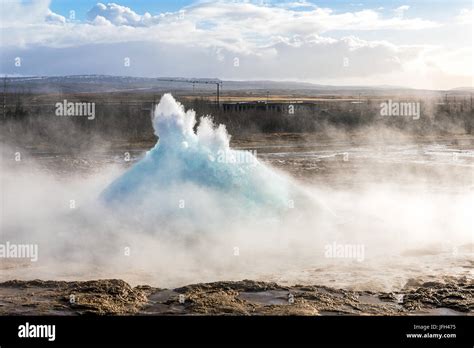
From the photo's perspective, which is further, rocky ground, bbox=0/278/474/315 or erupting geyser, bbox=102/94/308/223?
erupting geyser, bbox=102/94/308/223

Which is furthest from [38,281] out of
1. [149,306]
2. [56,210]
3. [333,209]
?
→ [333,209]

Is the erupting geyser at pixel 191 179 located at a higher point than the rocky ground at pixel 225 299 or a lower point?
higher

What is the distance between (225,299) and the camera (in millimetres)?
7074

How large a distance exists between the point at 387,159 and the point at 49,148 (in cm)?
1199

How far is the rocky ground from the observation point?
6727 mm

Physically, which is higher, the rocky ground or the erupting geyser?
the erupting geyser

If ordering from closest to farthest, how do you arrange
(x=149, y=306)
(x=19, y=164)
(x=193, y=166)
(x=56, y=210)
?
(x=149, y=306) < (x=193, y=166) < (x=56, y=210) < (x=19, y=164)

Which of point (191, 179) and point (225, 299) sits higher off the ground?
point (191, 179)

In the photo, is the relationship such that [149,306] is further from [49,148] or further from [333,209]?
[49,148]

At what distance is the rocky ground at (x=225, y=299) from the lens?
6.73 m

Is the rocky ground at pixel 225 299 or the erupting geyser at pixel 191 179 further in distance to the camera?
the erupting geyser at pixel 191 179

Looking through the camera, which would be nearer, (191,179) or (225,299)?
(225,299)

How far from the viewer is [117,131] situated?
2655 cm
